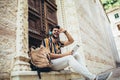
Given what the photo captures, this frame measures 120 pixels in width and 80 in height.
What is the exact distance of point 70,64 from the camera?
2240mm

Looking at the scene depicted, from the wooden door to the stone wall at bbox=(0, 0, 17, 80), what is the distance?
0.59 metres

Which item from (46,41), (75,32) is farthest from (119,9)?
(46,41)

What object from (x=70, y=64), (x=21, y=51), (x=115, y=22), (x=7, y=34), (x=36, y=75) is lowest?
(x=36, y=75)

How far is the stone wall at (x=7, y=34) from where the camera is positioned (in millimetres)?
2201

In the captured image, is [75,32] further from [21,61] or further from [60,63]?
[21,61]

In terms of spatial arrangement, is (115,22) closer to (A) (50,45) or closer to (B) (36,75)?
(A) (50,45)

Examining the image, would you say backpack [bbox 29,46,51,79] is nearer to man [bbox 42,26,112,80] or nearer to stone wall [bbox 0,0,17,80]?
man [bbox 42,26,112,80]

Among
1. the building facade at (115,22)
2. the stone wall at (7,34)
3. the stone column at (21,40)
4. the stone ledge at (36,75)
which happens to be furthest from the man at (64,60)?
the building facade at (115,22)

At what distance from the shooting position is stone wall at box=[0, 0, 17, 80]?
2201mm

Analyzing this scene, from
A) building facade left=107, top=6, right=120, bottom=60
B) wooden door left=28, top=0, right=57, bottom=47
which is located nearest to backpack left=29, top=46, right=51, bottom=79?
wooden door left=28, top=0, right=57, bottom=47

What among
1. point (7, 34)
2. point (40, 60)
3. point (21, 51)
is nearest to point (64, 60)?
point (40, 60)

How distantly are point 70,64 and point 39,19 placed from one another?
5.48 feet

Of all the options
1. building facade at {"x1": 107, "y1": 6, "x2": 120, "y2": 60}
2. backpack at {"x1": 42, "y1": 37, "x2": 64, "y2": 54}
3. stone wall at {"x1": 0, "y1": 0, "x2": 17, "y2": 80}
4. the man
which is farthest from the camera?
building facade at {"x1": 107, "y1": 6, "x2": 120, "y2": 60}

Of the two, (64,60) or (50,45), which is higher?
(50,45)
